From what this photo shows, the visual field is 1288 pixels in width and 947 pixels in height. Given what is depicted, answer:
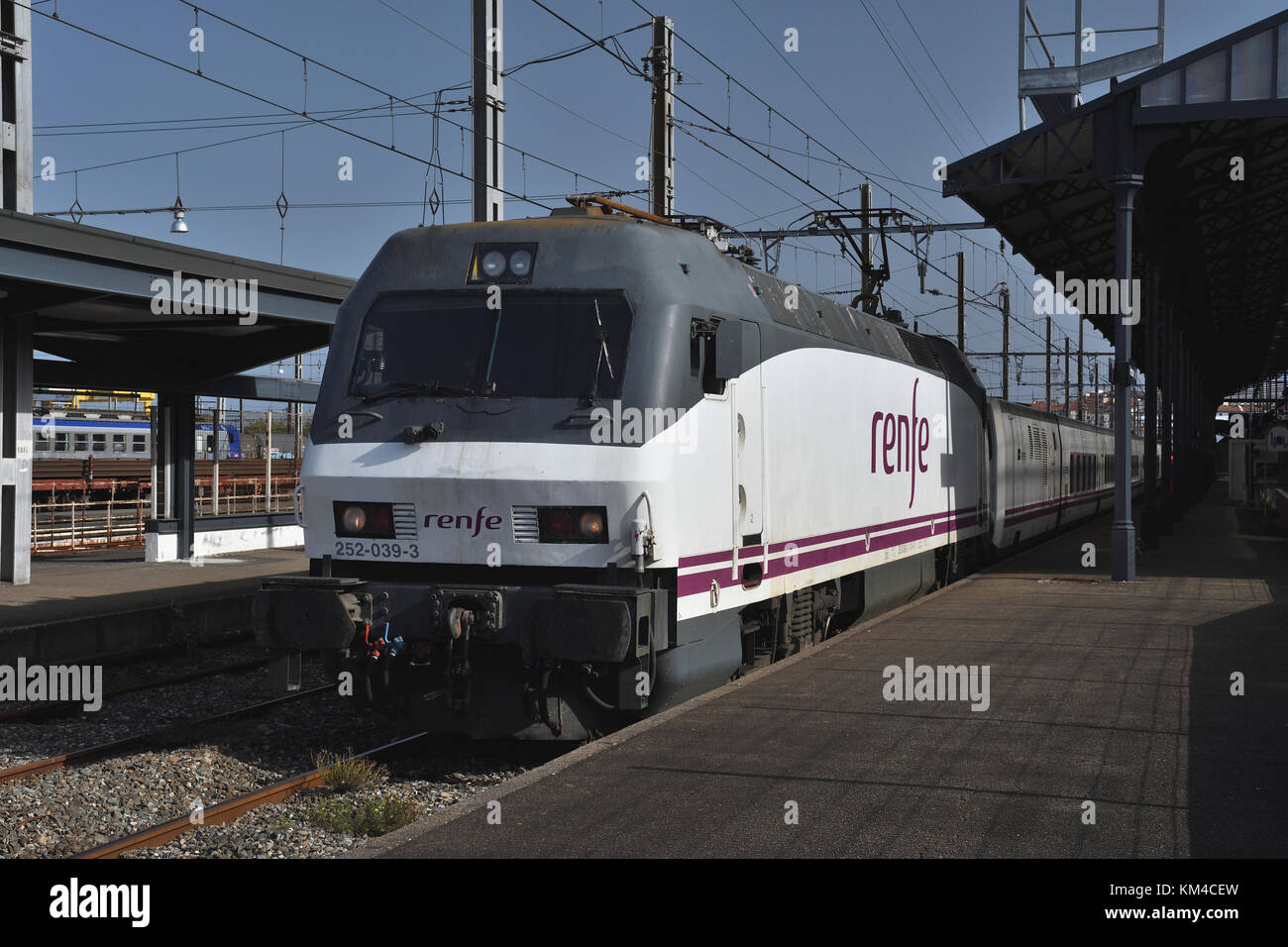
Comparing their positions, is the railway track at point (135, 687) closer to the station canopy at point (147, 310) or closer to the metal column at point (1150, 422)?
the station canopy at point (147, 310)

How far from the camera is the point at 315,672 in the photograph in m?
13.4

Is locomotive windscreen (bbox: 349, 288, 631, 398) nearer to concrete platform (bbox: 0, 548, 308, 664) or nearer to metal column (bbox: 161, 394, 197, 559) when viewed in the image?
concrete platform (bbox: 0, 548, 308, 664)

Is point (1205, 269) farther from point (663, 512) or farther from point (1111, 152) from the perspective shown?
point (663, 512)

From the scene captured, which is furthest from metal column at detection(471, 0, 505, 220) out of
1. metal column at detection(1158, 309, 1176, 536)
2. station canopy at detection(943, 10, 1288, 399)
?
metal column at detection(1158, 309, 1176, 536)

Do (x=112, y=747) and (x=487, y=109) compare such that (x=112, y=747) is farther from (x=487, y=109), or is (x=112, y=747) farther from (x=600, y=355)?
(x=487, y=109)

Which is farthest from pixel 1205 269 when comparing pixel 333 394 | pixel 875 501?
pixel 333 394

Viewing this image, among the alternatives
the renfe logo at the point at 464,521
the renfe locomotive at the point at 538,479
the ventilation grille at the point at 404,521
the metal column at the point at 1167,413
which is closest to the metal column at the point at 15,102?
the renfe locomotive at the point at 538,479

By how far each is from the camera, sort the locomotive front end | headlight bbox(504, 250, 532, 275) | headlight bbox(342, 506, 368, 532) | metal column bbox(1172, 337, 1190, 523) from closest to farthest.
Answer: the locomotive front end → headlight bbox(342, 506, 368, 532) → headlight bbox(504, 250, 532, 275) → metal column bbox(1172, 337, 1190, 523)

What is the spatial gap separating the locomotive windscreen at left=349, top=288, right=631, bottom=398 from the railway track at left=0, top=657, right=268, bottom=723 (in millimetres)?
4811

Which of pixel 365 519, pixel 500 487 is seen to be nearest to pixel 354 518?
pixel 365 519

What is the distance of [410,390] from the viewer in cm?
863

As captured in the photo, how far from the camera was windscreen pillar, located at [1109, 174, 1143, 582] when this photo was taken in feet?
59.4

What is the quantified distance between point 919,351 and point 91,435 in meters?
40.0
